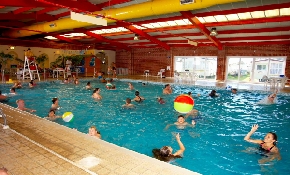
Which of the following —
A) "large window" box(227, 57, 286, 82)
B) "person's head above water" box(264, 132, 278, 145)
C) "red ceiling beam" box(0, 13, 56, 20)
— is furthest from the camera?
"large window" box(227, 57, 286, 82)

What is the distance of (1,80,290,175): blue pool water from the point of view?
4590 millimetres

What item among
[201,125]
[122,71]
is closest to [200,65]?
[122,71]

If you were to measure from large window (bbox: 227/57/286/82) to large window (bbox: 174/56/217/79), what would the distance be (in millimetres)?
1662

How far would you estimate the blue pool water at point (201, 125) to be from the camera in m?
4.59

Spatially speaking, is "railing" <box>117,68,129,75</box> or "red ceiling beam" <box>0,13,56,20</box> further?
"railing" <box>117,68,129,75</box>

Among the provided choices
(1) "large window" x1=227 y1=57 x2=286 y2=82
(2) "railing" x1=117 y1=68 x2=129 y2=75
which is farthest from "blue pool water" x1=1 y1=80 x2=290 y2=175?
(2) "railing" x1=117 y1=68 x2=129 y2=75

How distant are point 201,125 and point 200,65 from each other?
14949mm

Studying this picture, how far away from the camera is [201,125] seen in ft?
23.2

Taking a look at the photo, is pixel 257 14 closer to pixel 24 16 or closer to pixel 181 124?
pixel 181 124

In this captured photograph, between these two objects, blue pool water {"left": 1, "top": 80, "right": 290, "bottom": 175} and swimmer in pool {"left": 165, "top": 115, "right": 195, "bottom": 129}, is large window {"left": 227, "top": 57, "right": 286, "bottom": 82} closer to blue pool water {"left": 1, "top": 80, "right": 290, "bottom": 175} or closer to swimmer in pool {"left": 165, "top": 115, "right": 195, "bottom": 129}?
blue pool water {"left": 1, "top": 80, "right": 290, "bottom": 175}

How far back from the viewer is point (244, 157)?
4.80m

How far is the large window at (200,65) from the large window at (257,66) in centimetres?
166

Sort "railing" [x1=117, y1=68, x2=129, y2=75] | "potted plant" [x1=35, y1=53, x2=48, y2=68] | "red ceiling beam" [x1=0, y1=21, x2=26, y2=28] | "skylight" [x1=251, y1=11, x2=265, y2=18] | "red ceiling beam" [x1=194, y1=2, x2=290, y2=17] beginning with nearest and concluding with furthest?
1. "red ceiling beam" [x1=194, y1=2, x2=290, y2=17]
2. "skylight" [x1=251, y1=11, x2=265, y2=18]
3. "red ceiling beam" [x1=0, y1=21, x2=26, y2=28]
4. "potted plant" [x1=35, y1=53, x2=48, y2=68]
5. "railing" [x1=117, y1=68, x2=129, y2=75]

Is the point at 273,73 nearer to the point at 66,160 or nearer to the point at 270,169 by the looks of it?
the point at 270,169
